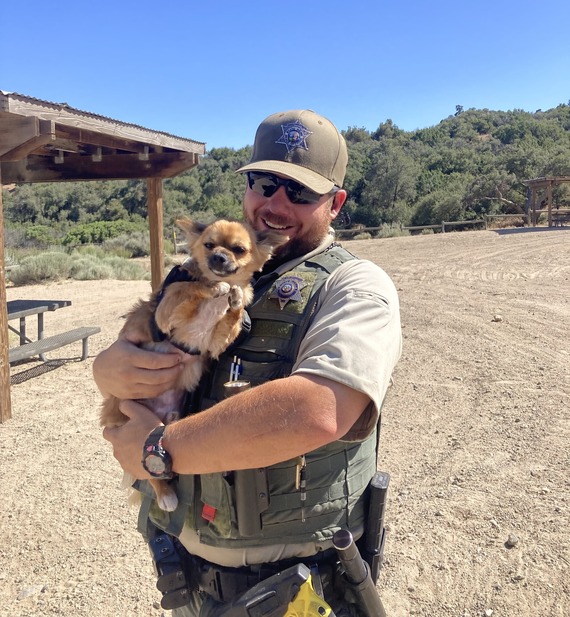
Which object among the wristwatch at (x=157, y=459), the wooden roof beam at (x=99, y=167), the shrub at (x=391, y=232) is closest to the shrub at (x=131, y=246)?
the shrub at (x=391, y=232)

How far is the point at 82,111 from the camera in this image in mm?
6234

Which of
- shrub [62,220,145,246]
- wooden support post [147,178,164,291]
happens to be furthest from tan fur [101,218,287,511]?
shrub [62,220,145,246]

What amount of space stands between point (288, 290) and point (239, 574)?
0.90 meters

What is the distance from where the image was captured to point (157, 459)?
1.48 meters

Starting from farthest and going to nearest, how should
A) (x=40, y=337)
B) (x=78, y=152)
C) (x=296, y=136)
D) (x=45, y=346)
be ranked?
(x=78, y=152)
(x=40, y=337)
(x=45, y=346)
(x=296, y=136)

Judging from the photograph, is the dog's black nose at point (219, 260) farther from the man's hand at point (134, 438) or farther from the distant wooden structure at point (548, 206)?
the distant wooden structure at point (548, 206)

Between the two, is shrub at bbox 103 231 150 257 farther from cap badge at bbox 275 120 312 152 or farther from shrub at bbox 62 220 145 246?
cap badge at bbox 275 120 312 152

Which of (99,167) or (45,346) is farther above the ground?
(99,167)

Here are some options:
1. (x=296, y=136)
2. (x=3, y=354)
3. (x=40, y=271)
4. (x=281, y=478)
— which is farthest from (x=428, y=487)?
(x=40, y=271)

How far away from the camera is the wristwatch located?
147 cm

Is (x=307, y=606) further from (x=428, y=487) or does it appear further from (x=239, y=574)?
(x=428, y=487)

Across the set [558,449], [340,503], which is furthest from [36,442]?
[558,449]

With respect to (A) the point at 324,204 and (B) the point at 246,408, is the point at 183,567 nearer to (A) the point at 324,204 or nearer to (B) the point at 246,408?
(B) the point at 246,408

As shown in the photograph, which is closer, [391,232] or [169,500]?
[169,500]
